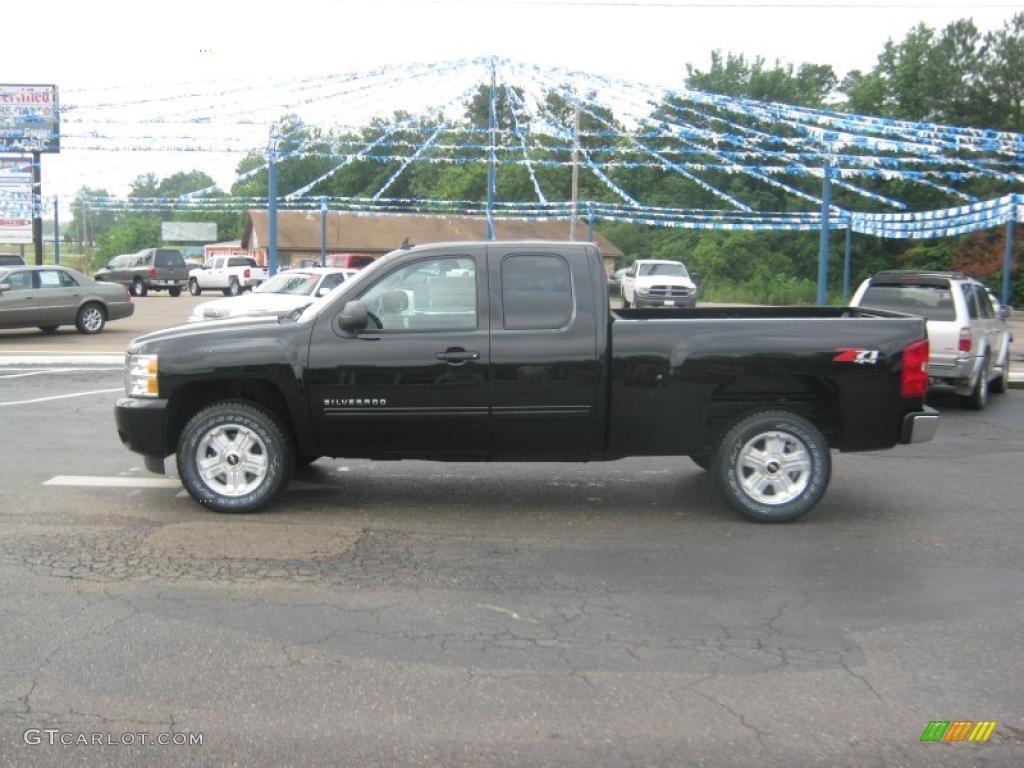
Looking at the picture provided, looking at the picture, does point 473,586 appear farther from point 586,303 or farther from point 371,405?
point 586,303

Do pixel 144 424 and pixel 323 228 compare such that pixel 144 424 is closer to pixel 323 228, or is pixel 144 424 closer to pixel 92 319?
pixel 92 319

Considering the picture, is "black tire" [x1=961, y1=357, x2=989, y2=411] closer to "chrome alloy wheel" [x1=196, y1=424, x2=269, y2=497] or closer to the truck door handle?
the truck door handle

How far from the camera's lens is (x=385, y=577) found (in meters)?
5.68

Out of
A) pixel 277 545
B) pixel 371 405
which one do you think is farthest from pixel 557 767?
pixel 371 405

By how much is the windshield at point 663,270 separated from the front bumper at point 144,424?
28280 mm

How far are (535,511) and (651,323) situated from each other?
62.8 inches

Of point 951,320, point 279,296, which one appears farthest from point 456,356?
point 279,296

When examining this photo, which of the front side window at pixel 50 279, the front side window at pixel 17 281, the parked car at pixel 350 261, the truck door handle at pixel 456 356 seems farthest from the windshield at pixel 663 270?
the truck door handle at pixel 456 356

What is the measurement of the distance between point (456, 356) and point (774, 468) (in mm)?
2329

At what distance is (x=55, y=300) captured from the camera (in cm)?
2134

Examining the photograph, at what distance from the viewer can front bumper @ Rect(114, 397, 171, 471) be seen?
6891 mm

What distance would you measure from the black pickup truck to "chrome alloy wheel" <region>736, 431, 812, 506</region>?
0.01m

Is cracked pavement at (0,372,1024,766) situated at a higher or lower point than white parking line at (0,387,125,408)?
higher

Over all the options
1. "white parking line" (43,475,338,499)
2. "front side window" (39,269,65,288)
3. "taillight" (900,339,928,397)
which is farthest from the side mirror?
"front side window" (39,269,65,288)
